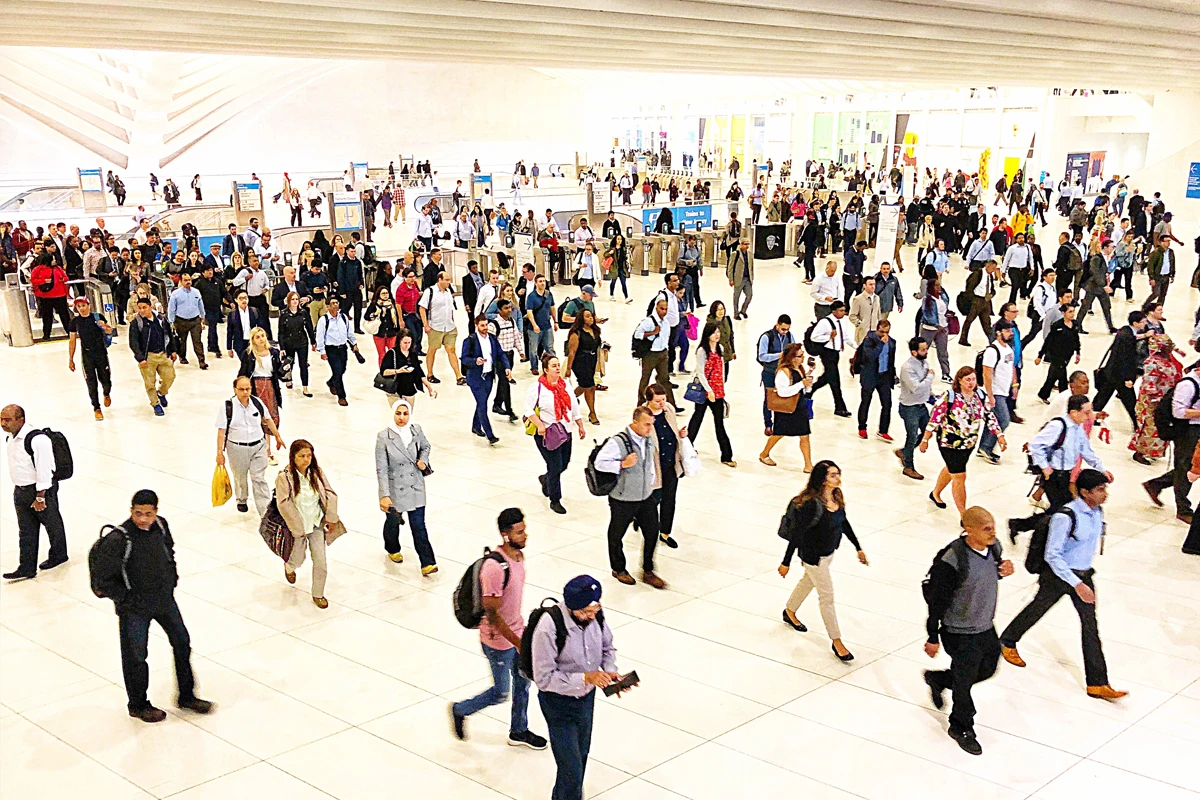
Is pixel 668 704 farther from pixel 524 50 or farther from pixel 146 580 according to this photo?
pixel 524 50

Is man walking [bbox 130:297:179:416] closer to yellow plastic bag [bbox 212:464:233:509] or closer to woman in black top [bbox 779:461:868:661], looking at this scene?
yellow plastic bag [bbox 212:464:233:509]

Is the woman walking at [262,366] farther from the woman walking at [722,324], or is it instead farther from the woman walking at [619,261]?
the woman walking at [619,261]

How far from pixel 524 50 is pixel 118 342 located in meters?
11.7

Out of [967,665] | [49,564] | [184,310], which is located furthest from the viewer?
[184,310]

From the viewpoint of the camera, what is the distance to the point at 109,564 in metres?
5.48

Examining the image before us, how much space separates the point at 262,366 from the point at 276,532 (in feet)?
12.1

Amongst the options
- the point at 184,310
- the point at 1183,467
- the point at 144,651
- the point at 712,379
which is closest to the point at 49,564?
the point at 144,651

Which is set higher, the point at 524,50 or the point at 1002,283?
the point at 524,50

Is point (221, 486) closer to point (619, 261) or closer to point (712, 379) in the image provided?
point (712, 379)

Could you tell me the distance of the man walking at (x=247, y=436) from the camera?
849cm

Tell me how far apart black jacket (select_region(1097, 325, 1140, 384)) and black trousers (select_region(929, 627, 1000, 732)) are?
6199 millimetres

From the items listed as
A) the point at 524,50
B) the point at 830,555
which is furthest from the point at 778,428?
the point at 524,50

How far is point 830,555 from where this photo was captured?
20.9 ft

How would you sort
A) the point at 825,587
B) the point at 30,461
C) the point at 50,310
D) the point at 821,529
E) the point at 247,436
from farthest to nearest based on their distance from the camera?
1. the point at 50,310
2. the point at 247,436
3. the point at 30,461
4. the point at 825,587
5. the point at 821,529
